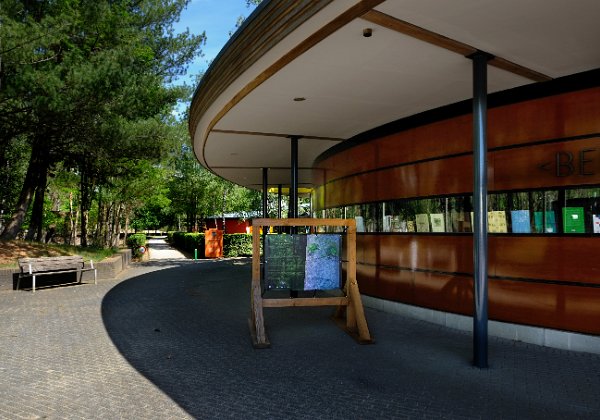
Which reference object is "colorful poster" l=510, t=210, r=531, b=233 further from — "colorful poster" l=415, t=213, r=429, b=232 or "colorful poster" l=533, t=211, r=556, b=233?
"colorful poster" l=415, t=213, r=429, b=232

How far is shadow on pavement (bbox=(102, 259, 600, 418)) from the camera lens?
13.4ft

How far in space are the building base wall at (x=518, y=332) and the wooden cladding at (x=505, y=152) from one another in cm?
196

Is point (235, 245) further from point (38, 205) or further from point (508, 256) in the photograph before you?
point (508, 256)

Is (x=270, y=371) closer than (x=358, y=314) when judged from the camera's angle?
Yes

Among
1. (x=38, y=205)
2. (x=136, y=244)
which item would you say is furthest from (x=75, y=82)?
(x=136, y=244)

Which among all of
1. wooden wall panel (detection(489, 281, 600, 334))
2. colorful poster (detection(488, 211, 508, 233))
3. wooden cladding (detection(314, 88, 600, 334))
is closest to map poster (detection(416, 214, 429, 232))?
wooden cladding (detection(314, 88, 600, 334))

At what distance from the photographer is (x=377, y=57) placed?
519 cm

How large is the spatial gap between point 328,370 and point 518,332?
119 inches

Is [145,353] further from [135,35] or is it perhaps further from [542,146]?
[135,35]

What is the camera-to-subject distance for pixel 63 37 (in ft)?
39.3

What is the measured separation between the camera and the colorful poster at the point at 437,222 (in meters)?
7.35

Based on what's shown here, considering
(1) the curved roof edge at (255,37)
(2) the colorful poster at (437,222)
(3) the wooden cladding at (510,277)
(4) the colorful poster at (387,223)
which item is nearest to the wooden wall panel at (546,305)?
(3) the wooden cladding at (510,277)

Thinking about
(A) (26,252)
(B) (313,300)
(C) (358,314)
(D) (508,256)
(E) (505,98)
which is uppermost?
(E) (505,98)

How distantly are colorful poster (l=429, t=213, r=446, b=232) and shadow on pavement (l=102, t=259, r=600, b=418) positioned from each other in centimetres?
158
